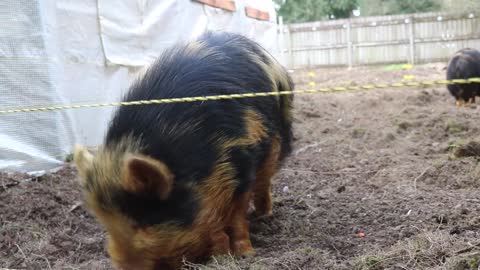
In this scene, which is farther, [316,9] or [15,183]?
[316,9]

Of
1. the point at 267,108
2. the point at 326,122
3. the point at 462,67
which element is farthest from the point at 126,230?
the point at 462,67

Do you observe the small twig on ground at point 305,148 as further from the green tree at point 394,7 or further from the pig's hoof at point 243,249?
the green tree at point 394,7

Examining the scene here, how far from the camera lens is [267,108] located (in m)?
3.91

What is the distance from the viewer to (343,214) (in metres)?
4.47

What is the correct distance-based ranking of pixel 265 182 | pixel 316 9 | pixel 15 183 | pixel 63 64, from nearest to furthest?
pixel 265 182 < pixel 15 183 < pixel 63 64 < pixel 316 9

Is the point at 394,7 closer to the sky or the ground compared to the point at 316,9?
closer to the ground

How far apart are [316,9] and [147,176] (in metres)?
33.1

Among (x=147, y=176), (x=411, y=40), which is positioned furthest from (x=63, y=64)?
(x=411, y=40)

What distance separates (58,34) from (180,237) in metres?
4.21

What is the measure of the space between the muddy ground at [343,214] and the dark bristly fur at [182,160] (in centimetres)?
34

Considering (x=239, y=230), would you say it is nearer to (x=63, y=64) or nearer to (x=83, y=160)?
(x=83, y=160)

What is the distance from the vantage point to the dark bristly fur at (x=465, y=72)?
12250mm

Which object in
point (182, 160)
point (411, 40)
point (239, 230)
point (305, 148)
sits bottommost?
point (305, 148)

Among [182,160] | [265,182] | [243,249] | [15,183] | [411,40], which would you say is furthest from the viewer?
[411,40]
